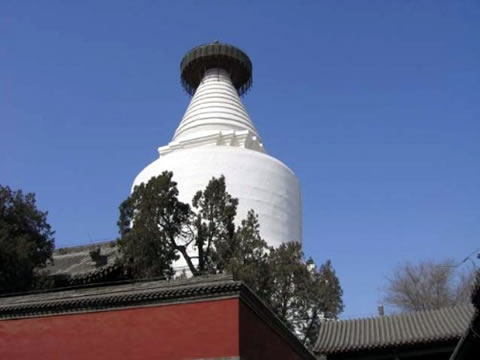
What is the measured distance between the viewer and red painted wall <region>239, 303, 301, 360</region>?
10.2 metres

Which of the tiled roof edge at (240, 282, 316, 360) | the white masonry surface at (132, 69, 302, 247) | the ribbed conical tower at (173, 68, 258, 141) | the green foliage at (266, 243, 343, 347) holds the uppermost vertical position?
the ribbed conical tower at (173, 68, 258, 141)

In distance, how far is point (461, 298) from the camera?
25203mm

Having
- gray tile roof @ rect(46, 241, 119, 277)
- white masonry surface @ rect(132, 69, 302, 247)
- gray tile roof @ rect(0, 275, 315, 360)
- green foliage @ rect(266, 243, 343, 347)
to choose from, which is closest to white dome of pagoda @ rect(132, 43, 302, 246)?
white masonry surface @ rect(132, 69, 302, 247)

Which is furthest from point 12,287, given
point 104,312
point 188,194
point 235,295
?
point 188,194

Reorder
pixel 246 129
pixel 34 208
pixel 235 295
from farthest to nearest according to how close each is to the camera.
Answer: pixel 246 129 < pixel 34 208 < pixel 235 295

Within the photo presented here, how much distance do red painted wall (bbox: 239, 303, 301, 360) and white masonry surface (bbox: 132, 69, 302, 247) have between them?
9.22 metres

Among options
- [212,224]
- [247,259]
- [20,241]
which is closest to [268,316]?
[247,259]

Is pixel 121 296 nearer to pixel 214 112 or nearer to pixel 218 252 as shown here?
pixel 218 252

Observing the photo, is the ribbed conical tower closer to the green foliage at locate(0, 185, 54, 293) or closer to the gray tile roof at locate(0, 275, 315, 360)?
the green foliage at locate(0, 185, 54, 293)

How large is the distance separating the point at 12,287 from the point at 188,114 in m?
13.2

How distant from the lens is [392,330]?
1448 cm

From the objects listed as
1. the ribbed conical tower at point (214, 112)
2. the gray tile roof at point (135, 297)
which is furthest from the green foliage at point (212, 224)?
the ribbed conical tower at point (214, 112)

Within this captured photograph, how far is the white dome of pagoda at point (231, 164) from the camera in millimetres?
22062

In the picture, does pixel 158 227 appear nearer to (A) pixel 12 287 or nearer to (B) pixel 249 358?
(A) pixel 12 287
